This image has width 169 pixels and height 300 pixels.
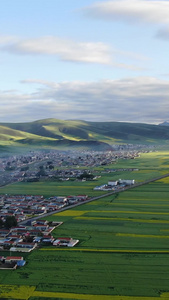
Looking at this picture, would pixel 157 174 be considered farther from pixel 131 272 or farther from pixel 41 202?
pixel 131 272

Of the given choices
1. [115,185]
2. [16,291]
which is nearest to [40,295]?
[16,291]

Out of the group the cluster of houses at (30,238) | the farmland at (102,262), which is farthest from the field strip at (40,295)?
the cluster of houses at (30,238)

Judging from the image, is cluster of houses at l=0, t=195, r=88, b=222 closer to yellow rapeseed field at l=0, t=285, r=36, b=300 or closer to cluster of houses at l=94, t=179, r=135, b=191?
cluster of houses at l=94, t=179, r=135, b=191

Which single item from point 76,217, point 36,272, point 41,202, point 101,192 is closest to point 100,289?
point 36,272

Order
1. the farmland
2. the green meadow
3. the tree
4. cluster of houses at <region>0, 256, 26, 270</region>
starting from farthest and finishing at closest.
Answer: the green meadow
the tree
cluster of houses at <region>0, 256, 26, 270</region>
the farmland

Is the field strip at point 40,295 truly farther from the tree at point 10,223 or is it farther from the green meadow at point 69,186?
the green meadow at point 69,186

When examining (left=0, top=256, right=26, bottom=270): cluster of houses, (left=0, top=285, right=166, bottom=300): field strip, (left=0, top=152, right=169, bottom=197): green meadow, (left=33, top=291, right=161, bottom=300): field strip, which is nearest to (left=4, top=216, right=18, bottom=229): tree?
(left=0, top=256, right=26, bottom=270): cluster of houses

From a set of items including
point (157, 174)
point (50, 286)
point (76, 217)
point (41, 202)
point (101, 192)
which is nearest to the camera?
point (50, 286)

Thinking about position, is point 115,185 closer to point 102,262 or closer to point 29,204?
point 29,204
